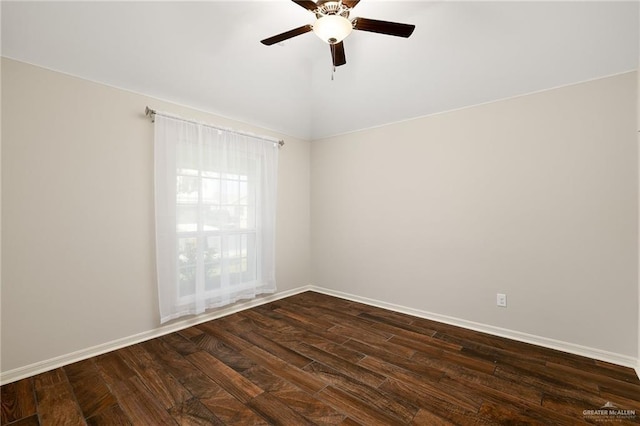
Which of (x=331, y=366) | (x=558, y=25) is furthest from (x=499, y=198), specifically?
(x=331, y=366)

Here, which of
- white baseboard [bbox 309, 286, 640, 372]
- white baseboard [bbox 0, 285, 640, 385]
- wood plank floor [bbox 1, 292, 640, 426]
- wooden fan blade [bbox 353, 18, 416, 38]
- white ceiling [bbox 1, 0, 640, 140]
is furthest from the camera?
white baseboard [bbox 309, 286, 640, 372]

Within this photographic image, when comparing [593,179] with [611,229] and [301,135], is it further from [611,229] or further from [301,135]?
[301,135]

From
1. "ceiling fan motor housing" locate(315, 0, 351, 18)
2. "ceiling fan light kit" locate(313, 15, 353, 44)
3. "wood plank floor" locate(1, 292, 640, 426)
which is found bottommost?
"wood plank floor" locate(1, 292, 640, 426)

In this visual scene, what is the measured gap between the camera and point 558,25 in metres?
2.21

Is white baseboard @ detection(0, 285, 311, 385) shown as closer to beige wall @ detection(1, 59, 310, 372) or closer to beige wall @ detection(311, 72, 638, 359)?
beige wall @ detection(1, 59, 310, 372)

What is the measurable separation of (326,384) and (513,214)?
2.32 m

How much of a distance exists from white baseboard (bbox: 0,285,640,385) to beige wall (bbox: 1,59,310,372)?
5 cm

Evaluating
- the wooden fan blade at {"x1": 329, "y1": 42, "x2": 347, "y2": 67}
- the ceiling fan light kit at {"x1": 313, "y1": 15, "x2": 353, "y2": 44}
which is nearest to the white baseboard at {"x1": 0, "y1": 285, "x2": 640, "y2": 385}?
the wooden fan blade at {"x1": 329, "y1": 42, "x2": 347, "y2": 67}

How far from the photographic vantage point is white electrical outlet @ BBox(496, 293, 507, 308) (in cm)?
290

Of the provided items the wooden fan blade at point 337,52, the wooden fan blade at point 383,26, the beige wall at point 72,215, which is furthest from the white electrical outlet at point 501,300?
the beige wall at point 72,215

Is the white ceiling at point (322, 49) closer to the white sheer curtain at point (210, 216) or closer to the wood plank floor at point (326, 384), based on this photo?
the white sheer curtain at point (210, 216)

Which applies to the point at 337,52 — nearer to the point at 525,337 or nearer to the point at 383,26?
the point at 383,26

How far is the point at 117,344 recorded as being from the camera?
2.66 metres

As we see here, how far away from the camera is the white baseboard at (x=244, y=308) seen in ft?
7.39
